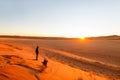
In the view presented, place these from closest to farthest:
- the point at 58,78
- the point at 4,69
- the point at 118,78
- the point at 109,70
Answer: the point at 4,69
the point at 58,78
the point at 118,78
the point at 109,70

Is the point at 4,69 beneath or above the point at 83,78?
above

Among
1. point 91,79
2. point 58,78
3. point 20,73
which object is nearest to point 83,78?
point 91,79

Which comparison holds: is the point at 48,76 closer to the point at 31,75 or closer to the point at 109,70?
the point at 31,75

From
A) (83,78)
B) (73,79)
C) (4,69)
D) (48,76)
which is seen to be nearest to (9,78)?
(4,69)

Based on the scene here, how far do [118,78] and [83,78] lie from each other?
5318mm

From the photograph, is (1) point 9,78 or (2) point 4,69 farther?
(2) point 4,69

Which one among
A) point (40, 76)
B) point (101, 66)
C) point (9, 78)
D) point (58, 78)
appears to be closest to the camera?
point (9, 78)

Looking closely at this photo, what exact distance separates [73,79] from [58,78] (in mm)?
1455

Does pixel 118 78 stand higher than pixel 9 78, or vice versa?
pixel 9 78

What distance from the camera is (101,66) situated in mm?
26969

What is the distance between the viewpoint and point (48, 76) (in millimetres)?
14898

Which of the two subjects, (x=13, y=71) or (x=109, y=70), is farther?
(x=109, y=70)

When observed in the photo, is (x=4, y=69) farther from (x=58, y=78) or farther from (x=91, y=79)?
(x=91, y=79)

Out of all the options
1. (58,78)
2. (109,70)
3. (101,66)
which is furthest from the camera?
(101,66)
